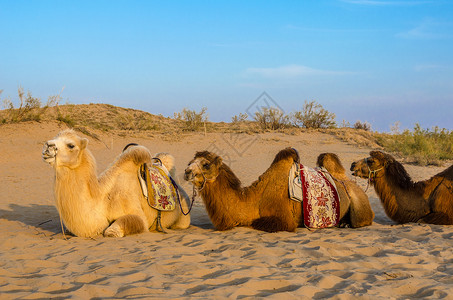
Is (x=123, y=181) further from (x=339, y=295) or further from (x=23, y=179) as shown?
(x=23, y=179)

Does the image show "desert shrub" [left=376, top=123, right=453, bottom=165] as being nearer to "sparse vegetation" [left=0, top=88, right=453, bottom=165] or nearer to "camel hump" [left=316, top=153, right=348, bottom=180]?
"sparse vegetation" [left=0, top=88, right=453, bottom=165]

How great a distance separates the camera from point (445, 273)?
442 centimetres

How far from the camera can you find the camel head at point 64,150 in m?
5.36

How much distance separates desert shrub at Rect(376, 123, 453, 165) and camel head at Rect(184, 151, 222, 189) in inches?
528

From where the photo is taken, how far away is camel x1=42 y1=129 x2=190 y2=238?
560 centimetres

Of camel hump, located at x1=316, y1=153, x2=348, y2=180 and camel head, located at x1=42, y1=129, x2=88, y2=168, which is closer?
camel head, located at x1=42, y1=129, x2=88, y2=168

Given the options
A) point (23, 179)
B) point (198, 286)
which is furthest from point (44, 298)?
point (23, 179)

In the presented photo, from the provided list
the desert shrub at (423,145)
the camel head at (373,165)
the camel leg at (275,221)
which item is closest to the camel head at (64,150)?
the camel leg at (275,221)

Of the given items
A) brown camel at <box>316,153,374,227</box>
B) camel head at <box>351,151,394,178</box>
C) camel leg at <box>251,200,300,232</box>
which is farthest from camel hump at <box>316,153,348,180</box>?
camel leg at <box>251,200,300,232</box>

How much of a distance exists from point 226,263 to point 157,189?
7.35ft

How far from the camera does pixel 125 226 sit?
590 centimetres

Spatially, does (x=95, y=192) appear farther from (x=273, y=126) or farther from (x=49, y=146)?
(x=273, y=126)

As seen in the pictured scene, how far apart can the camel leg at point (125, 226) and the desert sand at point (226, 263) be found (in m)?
0.10

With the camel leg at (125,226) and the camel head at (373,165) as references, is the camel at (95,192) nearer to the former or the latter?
the camel leg at (125,226)
